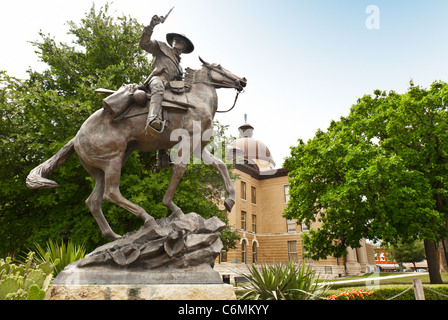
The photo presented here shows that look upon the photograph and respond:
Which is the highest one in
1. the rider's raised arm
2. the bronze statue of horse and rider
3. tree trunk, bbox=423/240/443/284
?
the rider's raised arm

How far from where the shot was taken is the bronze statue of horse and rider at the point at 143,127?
5113mm

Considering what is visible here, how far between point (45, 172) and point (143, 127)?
1740mm

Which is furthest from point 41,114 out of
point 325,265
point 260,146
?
point 260,146

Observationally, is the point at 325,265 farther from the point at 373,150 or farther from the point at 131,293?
the point at 131,293

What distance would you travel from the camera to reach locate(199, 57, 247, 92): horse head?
607 cm

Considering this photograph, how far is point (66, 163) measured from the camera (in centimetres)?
1245

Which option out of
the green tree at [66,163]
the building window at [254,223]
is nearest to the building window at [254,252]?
the building window at [254,223]

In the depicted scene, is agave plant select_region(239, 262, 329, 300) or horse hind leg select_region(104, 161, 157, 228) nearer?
horse hind leg select_region(104, 161, 157, 228)

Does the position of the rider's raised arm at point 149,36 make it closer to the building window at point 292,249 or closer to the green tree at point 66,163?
the green tree at point 66,163

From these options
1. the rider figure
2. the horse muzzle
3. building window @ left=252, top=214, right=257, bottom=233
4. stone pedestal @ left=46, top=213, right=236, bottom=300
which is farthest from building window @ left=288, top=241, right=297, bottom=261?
the rider figure

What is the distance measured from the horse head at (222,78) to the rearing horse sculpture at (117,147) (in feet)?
0.61

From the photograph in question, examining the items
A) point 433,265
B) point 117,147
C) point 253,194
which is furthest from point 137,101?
point 253,194

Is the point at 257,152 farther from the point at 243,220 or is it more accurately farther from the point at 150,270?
the point at 150,270

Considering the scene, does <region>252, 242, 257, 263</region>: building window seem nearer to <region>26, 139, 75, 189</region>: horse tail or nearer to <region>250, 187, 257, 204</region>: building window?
<region>250, 187, 257, 204</region>: building window
